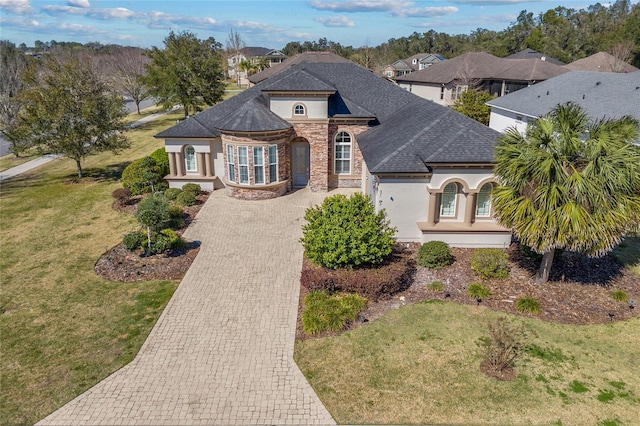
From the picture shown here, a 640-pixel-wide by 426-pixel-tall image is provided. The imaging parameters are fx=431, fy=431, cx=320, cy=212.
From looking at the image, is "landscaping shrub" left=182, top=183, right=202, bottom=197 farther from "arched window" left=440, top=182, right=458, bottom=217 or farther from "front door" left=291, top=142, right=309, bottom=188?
"arched window" left=440, top=182, right=458, bottom=217

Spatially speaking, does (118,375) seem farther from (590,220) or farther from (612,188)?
(612,188)

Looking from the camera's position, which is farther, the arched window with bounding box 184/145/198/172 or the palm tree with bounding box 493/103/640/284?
the arched window with bounding box 184/145/198/172

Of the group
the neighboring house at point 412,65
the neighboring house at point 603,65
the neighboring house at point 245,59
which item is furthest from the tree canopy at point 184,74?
the neighboring house at point 412,65

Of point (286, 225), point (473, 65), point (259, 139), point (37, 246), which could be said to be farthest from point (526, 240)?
point (473, 65)

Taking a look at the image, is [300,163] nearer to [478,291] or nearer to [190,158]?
[190,158]

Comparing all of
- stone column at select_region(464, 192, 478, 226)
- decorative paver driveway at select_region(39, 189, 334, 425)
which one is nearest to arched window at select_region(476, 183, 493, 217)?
stone column at select_region(464, 192, 478, 226)
